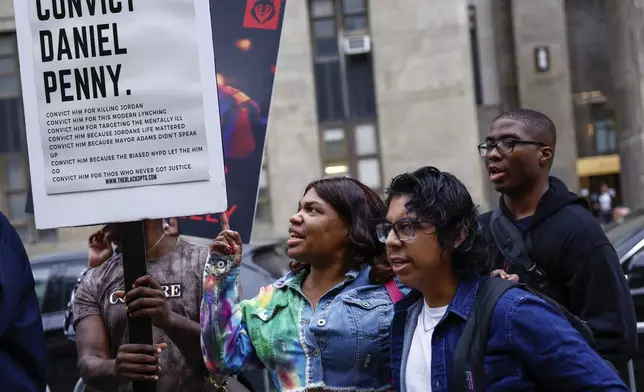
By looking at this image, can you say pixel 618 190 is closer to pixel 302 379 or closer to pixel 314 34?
pixel 314 34

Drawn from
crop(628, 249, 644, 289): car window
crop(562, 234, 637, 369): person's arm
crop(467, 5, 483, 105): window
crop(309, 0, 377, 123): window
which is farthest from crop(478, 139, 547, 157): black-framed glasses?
crop(467, 5, 483, 105): window

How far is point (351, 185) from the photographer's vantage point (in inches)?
Answer: 139

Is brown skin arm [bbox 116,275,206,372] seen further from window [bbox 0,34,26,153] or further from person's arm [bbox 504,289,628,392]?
window [bbox 0,34,26,153]

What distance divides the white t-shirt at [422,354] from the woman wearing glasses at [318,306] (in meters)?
0.37

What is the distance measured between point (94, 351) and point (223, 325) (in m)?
0.87

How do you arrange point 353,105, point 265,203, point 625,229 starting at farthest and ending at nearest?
point 353,105 < point 265,203 < point 625,229

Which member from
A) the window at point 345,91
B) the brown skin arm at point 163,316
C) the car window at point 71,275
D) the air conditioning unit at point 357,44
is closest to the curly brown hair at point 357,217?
the brown skin arm at point 163,316

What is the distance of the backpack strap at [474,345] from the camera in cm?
257

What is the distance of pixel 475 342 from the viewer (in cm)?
261

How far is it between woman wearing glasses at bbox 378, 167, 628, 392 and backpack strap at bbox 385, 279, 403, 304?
1.06ft

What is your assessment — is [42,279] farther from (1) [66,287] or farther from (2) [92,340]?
(2) [92,340]

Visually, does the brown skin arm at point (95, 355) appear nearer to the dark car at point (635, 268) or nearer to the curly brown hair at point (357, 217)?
the curly brown hair at point (357, 217)

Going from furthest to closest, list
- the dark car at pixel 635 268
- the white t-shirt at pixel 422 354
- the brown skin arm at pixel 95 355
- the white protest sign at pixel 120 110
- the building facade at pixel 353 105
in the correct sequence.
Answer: the building facade at pixel 353 105 → the dark car at pixel 635 268 → the brown skin arm at pixel 95 355 → the white protest sign at pixel 120 110 → the white t-shirt at pixel 422 354

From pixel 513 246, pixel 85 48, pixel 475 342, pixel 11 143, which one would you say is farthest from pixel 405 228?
pixel 11 143
